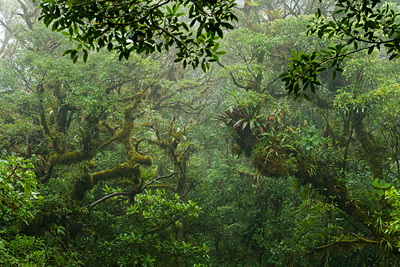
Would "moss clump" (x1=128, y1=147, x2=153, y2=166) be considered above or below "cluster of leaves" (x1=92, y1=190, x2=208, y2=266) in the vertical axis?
above

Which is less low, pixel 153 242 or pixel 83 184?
pixel 83 184

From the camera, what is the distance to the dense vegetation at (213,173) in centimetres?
563

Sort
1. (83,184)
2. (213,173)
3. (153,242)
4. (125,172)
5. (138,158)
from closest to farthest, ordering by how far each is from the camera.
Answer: (153,242) → (83,184) → (125,172) → (138,158) → (213,173)

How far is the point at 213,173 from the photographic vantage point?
1105 cm

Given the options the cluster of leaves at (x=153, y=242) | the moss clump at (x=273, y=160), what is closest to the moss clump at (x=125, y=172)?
the cluster of leaves at (x=153, y=242)

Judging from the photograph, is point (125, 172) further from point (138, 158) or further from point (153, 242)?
point (153, 242)

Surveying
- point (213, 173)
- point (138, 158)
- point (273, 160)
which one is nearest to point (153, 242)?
point (138, 158)

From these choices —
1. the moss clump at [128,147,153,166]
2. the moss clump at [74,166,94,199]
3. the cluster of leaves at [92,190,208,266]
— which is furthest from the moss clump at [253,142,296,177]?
the moss clump at [74,166,94,199]

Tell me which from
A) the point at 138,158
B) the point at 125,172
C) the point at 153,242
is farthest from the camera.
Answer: the point at 138,158

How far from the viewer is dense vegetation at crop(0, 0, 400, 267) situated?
5.63 metres

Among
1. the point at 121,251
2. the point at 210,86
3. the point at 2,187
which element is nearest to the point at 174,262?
the point at 121,251

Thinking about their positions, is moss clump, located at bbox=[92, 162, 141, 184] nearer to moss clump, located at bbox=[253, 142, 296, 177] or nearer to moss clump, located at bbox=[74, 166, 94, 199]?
moss clump, located at bbox=[74, 166, 94, 199]

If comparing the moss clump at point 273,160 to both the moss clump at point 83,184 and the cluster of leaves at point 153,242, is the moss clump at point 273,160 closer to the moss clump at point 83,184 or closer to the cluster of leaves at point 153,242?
the cluster of leaves at point 153,242

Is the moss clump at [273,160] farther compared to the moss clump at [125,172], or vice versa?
the moss clump at [125,172]
